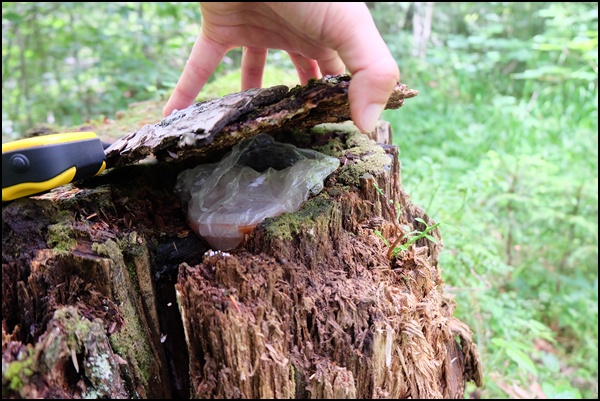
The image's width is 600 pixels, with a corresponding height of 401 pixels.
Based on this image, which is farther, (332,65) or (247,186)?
(332,65)

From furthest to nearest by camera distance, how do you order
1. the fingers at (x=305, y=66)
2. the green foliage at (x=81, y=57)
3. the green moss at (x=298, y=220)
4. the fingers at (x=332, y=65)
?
the green foliage at (x=81, y=57) < the fingers at (x=305, y=66) < the fingers at (x=332, y=65) < the green moss at (x=298, y=220)

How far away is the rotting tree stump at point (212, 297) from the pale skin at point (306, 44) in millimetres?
116

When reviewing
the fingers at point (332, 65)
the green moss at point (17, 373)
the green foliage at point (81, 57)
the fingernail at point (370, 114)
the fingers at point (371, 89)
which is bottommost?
the green moss at point (17, 373)

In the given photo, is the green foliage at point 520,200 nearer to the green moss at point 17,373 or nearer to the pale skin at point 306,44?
the pale skin at point 306,44

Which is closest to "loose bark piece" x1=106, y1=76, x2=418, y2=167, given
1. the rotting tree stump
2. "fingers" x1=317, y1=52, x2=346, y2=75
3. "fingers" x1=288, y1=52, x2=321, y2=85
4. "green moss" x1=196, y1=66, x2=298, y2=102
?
the rotting tree stump

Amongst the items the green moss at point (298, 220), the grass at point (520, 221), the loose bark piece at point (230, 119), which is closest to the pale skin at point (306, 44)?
the loose bark piece at point (230, 119)

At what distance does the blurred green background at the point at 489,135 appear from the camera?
9.46ft

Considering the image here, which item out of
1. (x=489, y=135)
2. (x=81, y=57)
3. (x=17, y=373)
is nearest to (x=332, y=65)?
(x=17, y=373)

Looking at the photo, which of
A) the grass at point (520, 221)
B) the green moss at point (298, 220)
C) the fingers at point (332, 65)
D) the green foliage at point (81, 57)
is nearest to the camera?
the green moss at point (298, 220)

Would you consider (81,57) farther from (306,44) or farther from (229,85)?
(306,44)

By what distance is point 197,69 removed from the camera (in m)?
1.82

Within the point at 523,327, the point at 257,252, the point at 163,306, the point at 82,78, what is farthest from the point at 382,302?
the point at 82,78

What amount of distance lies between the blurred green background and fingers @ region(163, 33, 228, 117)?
896mm

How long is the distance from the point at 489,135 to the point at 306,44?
4.24 metres
